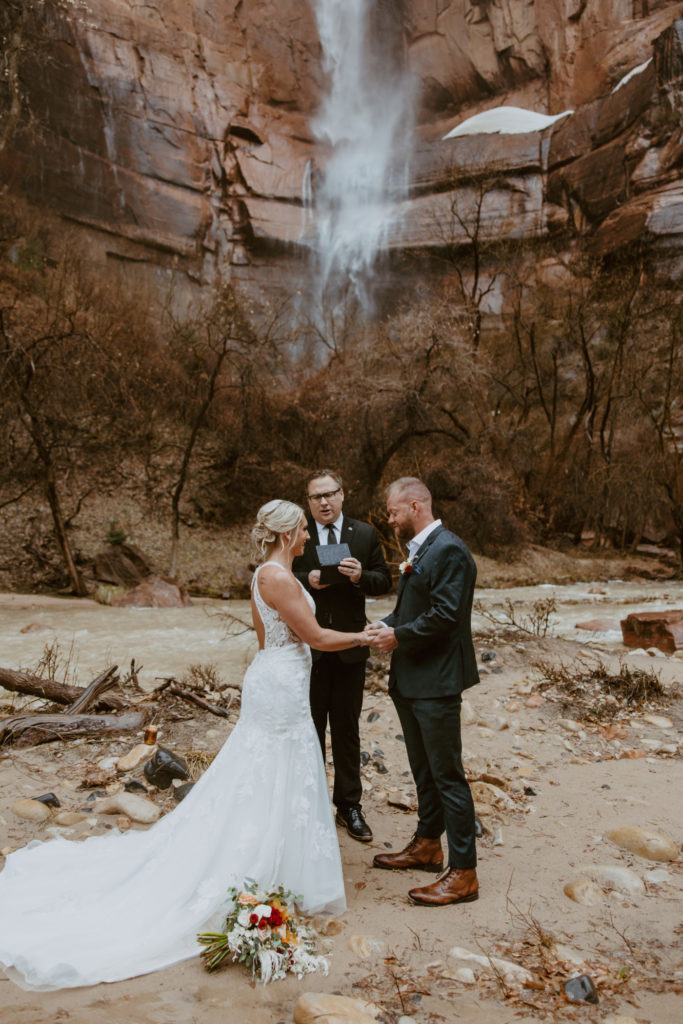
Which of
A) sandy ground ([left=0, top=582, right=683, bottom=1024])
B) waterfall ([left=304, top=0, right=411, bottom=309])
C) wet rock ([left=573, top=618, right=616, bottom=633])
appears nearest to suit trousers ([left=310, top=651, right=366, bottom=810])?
sandy ground ([left=0, top=582, right=683, bottom=1024])

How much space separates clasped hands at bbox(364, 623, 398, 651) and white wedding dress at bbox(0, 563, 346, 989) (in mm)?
337

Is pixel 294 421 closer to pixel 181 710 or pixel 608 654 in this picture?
pixel 608 654

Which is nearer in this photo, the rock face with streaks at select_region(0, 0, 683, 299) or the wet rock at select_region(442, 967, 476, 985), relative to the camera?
the wet rock at select_region(442, 967, 476, 985)

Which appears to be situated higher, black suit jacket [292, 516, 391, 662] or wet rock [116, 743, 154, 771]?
black suit jacket [292, 516, 391, 662]

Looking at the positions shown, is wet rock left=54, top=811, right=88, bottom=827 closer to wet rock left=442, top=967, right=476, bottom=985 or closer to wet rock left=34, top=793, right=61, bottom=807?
wet rock left=34, top=793, right=61, bottom=807

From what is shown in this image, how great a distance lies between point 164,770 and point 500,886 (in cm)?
230

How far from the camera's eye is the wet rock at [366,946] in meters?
2.80

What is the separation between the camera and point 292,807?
10.3 ft

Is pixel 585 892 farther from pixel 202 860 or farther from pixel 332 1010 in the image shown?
pixel 202 860

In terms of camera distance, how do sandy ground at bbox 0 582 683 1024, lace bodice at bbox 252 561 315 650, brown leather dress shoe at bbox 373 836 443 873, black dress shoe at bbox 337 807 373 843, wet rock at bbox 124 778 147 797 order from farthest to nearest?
wet rock at bbox 124 778 147 797, black dress shoe at bbox 337 807 373 843, brown leather dress shoe at bbox 373 836 443 873, lace bodice at bbox 252 561 315 650, sandy ground at bbox 0 582 683 1024

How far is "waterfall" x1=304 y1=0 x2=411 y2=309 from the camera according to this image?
3644cm

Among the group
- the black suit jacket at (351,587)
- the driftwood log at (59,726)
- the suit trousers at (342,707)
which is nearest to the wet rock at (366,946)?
the suit trousers at (342,707)

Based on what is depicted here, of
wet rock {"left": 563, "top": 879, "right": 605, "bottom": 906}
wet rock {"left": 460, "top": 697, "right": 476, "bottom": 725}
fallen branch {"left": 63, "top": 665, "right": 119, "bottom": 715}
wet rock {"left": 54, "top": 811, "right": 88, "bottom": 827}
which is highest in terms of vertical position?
fallen branch {"left": 63, "top": 665, "right": 119, "bottom": 715}

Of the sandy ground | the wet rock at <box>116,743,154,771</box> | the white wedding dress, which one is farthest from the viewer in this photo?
the wet rock at <box>116,743,154,771</box>
